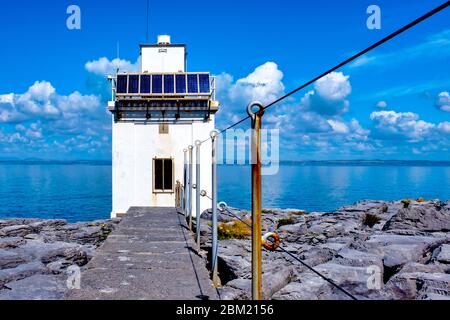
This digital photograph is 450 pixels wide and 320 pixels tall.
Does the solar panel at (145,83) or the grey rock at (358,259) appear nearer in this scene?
the grey rock at (358,259)

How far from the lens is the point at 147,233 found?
891cm

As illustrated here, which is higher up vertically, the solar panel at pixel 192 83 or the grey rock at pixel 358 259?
the solar panel at pixel 192 83

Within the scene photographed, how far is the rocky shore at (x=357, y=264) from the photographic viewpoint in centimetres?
615

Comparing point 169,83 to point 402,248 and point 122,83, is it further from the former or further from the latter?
point 402,248

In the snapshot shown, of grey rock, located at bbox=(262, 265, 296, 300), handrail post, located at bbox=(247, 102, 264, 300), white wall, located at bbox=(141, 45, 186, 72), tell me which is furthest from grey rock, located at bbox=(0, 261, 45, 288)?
white wall, located at bbox=(141, 45, 186, 72)

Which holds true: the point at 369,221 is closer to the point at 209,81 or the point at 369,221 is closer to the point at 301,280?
the point at 209,81

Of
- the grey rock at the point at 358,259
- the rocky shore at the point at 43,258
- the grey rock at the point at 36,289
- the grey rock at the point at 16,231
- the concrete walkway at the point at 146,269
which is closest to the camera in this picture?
the concrete walkway at the point at 146,269

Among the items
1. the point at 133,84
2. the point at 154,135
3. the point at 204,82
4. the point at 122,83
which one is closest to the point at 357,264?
the point at 154,135

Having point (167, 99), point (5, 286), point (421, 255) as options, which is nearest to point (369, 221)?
point (421, 255)

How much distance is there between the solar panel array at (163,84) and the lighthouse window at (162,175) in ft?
8.93

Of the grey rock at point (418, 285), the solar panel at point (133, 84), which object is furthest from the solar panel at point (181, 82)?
the grey rock at point (418, 285)

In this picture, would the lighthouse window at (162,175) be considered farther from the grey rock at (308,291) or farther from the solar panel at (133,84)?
the grey rock at (308,291)
